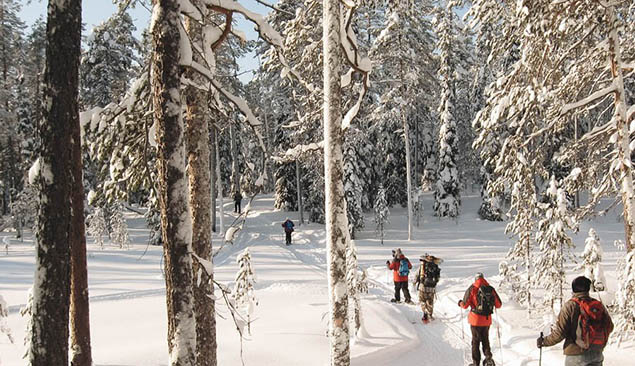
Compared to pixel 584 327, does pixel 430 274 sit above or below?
below

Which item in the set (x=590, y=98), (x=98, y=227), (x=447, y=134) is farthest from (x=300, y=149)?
(x=447, y=134)

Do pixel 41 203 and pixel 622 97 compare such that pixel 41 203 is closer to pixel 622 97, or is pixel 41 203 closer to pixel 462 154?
pixel 622 97

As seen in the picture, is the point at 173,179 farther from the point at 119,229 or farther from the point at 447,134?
the point at 447,134

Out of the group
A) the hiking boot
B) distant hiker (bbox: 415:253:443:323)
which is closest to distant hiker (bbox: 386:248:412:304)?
distant hiker (bbox: 415:253:443:323)

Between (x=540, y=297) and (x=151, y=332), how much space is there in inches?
409

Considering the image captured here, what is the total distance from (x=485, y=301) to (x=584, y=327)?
250 centimetres

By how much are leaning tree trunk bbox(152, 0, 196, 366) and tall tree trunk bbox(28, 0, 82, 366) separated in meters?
0.72

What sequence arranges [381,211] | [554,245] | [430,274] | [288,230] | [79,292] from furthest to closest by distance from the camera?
[381,211], [288,230], [430,274], [554,245], [79,292]

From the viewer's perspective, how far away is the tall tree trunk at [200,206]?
A: 4.98 meters

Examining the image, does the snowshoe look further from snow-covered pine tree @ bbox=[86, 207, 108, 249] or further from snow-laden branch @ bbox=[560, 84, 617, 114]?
→ snow-covered pine tree @ bbox=[86, 207, 108, 249]

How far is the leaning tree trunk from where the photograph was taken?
11.0 ft

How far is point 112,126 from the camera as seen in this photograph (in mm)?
5605

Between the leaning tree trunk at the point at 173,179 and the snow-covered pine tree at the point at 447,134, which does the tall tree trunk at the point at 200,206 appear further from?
the snow-covered pine tree at the point at 447,134

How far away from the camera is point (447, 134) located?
32156mm
